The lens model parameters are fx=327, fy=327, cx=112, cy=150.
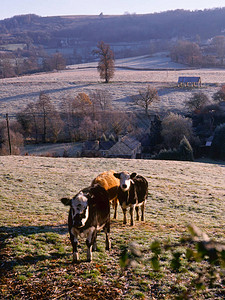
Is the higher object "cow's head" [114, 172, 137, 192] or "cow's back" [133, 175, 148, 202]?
"cow's head" [114, 172, 137, 192]

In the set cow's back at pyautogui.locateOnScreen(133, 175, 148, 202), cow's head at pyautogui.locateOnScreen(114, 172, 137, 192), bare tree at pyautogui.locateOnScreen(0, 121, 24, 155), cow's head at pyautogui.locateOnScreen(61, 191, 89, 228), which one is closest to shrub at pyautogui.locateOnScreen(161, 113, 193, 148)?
bare tree at pyautogui.locateOnScreen(0, 121, 24, 155)

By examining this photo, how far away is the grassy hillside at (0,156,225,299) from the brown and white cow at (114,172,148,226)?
810 millimetres

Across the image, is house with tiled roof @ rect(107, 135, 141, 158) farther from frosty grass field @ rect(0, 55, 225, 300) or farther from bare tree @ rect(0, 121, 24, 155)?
frosty grass field @ rect(0, 55, 225, 300)

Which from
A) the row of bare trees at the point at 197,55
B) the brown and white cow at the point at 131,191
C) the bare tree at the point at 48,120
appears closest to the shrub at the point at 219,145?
the bare tree at the point at 48,120

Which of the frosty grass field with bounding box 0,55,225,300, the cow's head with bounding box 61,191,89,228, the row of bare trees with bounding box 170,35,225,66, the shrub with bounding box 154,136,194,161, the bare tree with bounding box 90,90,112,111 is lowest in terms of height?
the shrub with bounding box 154,136,194,161

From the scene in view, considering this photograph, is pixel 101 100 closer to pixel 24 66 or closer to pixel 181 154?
pixel 181 154

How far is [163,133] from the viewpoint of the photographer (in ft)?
167

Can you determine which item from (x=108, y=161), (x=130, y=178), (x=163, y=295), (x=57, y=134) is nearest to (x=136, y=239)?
(x=130, y=178)

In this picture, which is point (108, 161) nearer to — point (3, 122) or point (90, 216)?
point (90, 216)

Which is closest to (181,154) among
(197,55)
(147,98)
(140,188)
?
(147,98)

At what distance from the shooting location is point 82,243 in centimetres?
994

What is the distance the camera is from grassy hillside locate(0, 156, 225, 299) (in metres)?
7.61

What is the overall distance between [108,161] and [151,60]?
12299 centimetres

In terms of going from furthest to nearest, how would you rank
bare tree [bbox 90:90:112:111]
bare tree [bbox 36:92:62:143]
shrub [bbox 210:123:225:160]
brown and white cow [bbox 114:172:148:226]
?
bare tree [bbox 90:90:112:111], bare tree [bbox 36:92:62:143], shrub [bbox 210:123:225:160], brown and white cow [bbox 114:172:148:226]
